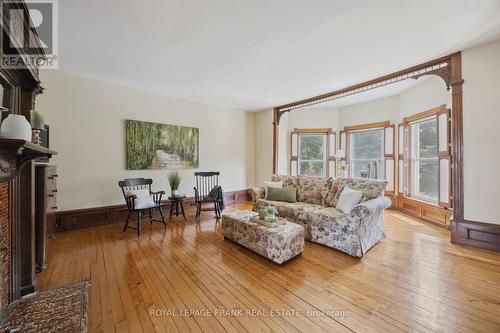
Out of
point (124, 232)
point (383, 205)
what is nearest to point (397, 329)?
point (383, 205)

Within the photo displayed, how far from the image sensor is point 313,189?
3.73 m

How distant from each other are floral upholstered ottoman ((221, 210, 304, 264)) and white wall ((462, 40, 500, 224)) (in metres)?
2.48

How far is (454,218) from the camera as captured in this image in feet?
9.62

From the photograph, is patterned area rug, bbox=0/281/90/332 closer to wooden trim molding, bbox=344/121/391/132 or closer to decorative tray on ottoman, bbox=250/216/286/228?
decorative tray on ottoman, bbox=250/216/286/228

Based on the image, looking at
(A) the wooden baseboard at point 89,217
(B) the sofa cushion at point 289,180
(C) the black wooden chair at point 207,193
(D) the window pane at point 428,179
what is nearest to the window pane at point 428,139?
(D) the window pane at point 428,179

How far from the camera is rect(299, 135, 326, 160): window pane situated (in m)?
6.09

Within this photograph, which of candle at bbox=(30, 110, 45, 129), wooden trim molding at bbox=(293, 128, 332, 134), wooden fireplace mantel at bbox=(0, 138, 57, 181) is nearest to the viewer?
wooden fireplace mantel at bbox=(0, 138, 57, 181)

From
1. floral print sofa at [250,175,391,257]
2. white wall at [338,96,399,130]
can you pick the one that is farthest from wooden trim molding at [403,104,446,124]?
floral print sofa at [250,175,391,257]

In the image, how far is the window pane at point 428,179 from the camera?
4.04 meters

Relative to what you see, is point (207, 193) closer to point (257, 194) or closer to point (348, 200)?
point (257, 194)

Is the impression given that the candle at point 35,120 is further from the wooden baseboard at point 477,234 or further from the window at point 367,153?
the window at point 367,153

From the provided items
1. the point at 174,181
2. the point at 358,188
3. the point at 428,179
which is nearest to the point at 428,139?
the point at 428,179

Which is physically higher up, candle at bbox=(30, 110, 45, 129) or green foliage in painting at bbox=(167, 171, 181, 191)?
candle at bbox=(30, 110, 45, 129)

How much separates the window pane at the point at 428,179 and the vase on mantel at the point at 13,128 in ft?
19.1
